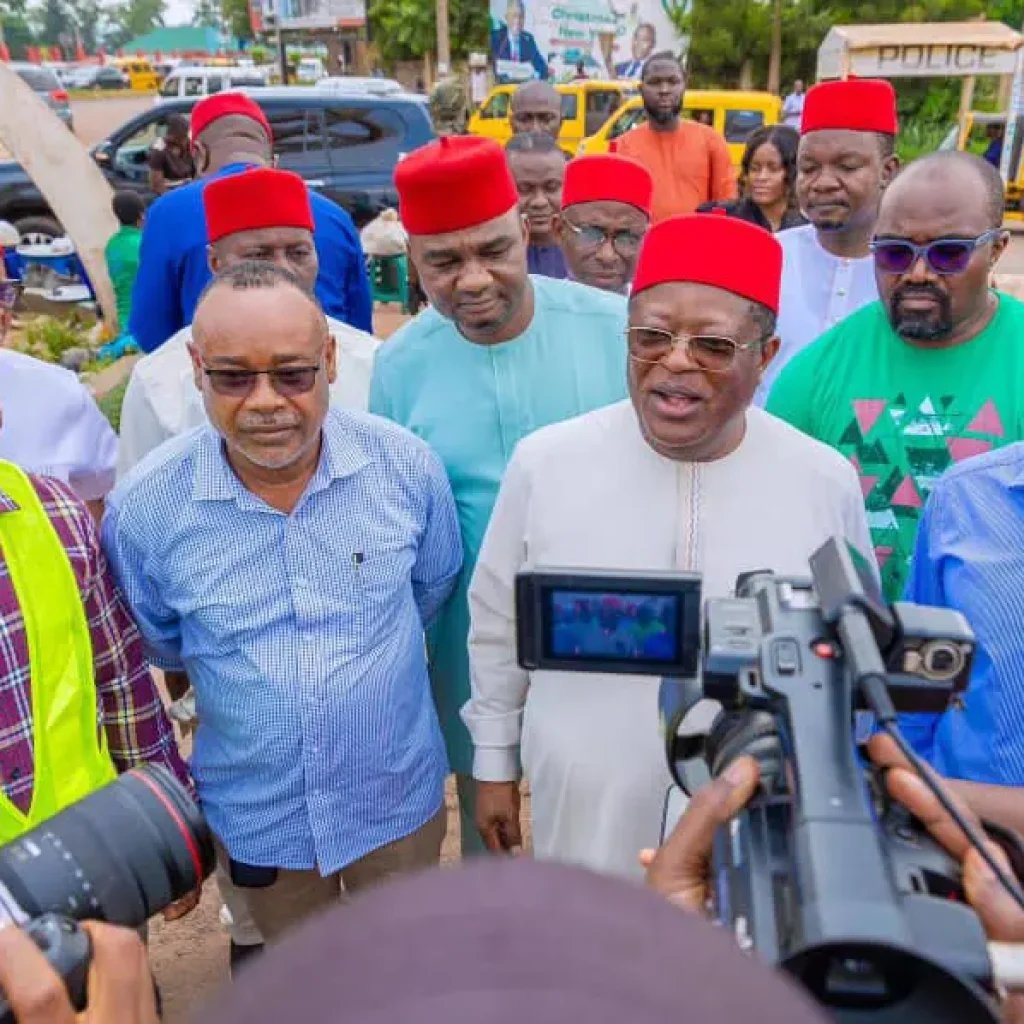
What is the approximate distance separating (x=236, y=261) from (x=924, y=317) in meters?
1.86

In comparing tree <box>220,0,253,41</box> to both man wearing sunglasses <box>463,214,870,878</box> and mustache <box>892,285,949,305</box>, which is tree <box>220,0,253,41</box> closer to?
mustache <box>892,285,949,305</box>

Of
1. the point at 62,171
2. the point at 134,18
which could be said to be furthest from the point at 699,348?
the point at 134,18

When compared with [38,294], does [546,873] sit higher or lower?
higher

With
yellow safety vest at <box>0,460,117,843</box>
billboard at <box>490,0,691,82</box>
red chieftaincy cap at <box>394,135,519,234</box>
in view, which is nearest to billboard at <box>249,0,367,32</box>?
billboard at <box>490,0,691,82</box>

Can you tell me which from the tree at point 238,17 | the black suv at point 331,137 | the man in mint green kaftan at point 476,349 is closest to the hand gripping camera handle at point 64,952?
the man in mint green kaftan at point 476,349

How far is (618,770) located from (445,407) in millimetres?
1072

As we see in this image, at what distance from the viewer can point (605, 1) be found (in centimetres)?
2377

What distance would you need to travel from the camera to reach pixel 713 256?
1.98 metres

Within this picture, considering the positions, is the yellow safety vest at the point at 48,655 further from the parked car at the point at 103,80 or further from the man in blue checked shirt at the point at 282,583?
the parked car at the point at 103,80

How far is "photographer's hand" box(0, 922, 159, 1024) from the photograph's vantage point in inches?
40.5

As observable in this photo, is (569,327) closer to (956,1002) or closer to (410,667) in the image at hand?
(410,667)

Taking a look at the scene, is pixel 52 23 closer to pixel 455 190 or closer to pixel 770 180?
pixel 770 180

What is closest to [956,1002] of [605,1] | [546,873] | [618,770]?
[546,873]

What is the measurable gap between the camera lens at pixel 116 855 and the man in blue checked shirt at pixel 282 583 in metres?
0.60
